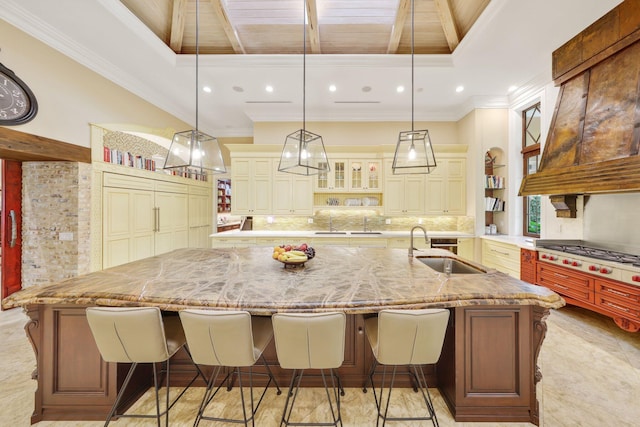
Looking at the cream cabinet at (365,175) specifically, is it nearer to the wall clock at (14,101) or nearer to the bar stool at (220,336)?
the bar stool at (220,336)

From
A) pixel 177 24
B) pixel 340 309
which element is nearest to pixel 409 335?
pixel 340 309

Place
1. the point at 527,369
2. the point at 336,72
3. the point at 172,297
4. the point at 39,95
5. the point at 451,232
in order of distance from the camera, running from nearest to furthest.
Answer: the point at 172,297 < the point at 527,369 < the point at 39,95 < the point at 336,72 < the point at 451,232

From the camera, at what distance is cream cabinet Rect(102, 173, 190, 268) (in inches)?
157

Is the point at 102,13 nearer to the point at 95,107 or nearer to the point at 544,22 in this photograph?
the point at 95,107

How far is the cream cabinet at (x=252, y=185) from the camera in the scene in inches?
212

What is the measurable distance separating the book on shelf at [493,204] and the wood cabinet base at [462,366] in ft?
12.6

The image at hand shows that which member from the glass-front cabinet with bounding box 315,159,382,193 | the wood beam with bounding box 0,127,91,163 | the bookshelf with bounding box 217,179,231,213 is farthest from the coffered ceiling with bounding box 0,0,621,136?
the bookshelf with bounding box 217,179,231,213

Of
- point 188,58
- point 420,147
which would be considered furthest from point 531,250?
point 188,58

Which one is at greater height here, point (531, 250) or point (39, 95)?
point (39, 95)

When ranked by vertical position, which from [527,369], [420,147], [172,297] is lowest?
[527,369]

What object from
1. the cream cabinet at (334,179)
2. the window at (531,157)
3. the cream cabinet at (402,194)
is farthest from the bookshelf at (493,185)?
the cream cabinet at (334,179)

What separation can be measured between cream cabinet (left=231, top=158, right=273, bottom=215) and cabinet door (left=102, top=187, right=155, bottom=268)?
5.17ft

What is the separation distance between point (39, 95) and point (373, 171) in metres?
5.14

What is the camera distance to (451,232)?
5.27 meters
